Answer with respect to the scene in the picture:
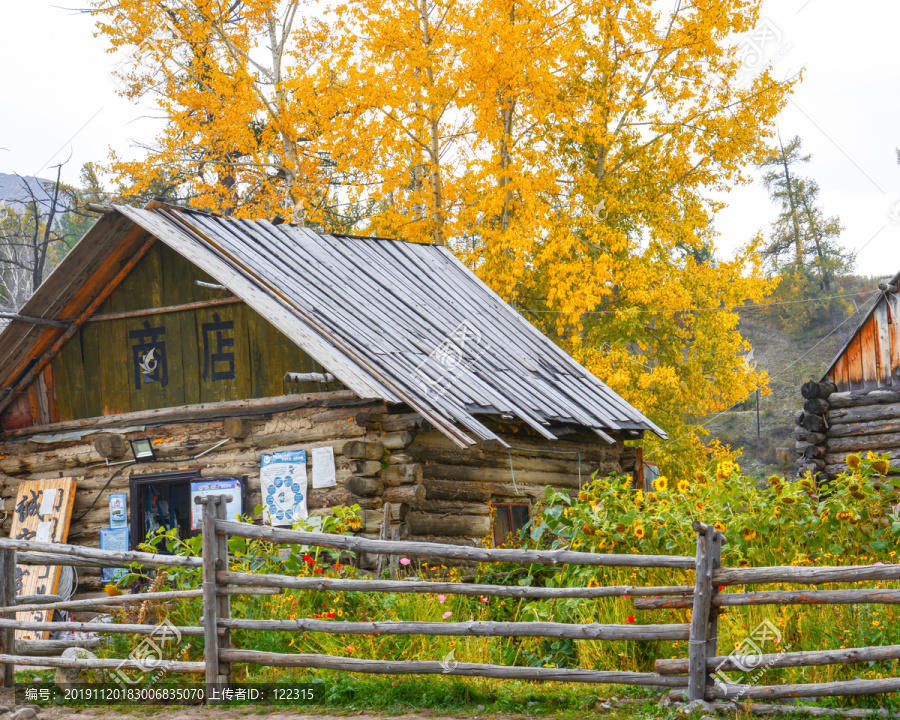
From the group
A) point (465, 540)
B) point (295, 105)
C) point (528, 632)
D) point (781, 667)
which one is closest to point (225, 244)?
point (465, 540)

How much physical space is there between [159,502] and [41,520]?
170 centimetres

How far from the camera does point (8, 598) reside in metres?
8.19

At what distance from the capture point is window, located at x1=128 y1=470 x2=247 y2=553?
11541 millimetres

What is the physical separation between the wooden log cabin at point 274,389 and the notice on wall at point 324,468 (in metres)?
0.03

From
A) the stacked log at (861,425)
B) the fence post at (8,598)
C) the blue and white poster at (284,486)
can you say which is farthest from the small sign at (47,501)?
the stacked log at (861,425)

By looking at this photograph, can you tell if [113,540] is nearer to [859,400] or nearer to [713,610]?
[713,610]

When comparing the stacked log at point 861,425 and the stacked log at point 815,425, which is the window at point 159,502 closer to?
the stacked log at point 815,425

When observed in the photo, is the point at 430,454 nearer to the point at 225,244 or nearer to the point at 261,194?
the point at 225,244

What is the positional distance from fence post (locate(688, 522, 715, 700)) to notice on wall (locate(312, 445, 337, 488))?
517 centimetres

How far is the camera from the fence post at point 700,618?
6008 mm

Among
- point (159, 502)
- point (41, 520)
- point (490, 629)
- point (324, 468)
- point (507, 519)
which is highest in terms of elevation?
point (324, 468)

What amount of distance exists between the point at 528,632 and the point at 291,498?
4718 millimetres

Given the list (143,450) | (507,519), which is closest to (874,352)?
(507,519)

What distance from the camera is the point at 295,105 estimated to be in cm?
2236
